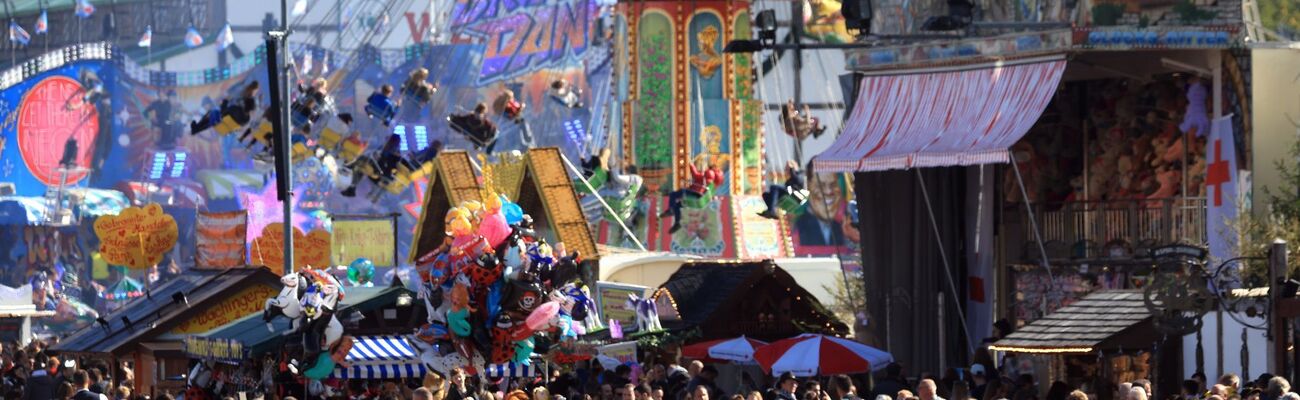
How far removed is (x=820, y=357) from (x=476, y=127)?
18095 millimetres

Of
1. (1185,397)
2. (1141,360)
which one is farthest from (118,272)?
(1185,397)

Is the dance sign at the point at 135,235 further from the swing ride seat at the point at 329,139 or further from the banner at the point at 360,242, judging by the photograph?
the swing ride seat at the point at 329,139

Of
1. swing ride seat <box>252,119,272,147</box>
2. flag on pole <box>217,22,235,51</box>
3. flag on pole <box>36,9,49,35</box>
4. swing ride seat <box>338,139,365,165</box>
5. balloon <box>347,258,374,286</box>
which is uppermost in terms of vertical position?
flag on pole <box>36,9,49,35</box>

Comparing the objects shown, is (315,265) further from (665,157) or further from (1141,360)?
(1141,360)

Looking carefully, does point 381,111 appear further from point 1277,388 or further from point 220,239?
point 1277,388

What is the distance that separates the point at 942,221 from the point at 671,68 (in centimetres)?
928

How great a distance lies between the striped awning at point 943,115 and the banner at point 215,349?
19.7 ft

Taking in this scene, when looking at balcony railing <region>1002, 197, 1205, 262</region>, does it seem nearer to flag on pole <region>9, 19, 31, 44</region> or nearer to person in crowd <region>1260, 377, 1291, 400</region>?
person in crowd <region>1260, 377, 1291, 400</region>

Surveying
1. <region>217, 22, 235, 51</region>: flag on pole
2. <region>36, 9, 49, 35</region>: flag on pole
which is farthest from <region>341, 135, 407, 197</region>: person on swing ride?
<region>36, 9, 49, 35</region>: flag on pole

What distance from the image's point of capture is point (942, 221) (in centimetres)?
2709

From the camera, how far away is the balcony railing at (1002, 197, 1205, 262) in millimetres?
24594

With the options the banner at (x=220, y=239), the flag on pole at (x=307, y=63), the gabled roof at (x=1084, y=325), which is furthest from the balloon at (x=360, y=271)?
the flag on pole at (x=307, y=63)

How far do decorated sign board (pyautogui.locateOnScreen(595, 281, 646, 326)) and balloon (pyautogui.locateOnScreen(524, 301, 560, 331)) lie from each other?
3.52m

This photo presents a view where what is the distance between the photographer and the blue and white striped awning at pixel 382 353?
Result: 77.7ft
